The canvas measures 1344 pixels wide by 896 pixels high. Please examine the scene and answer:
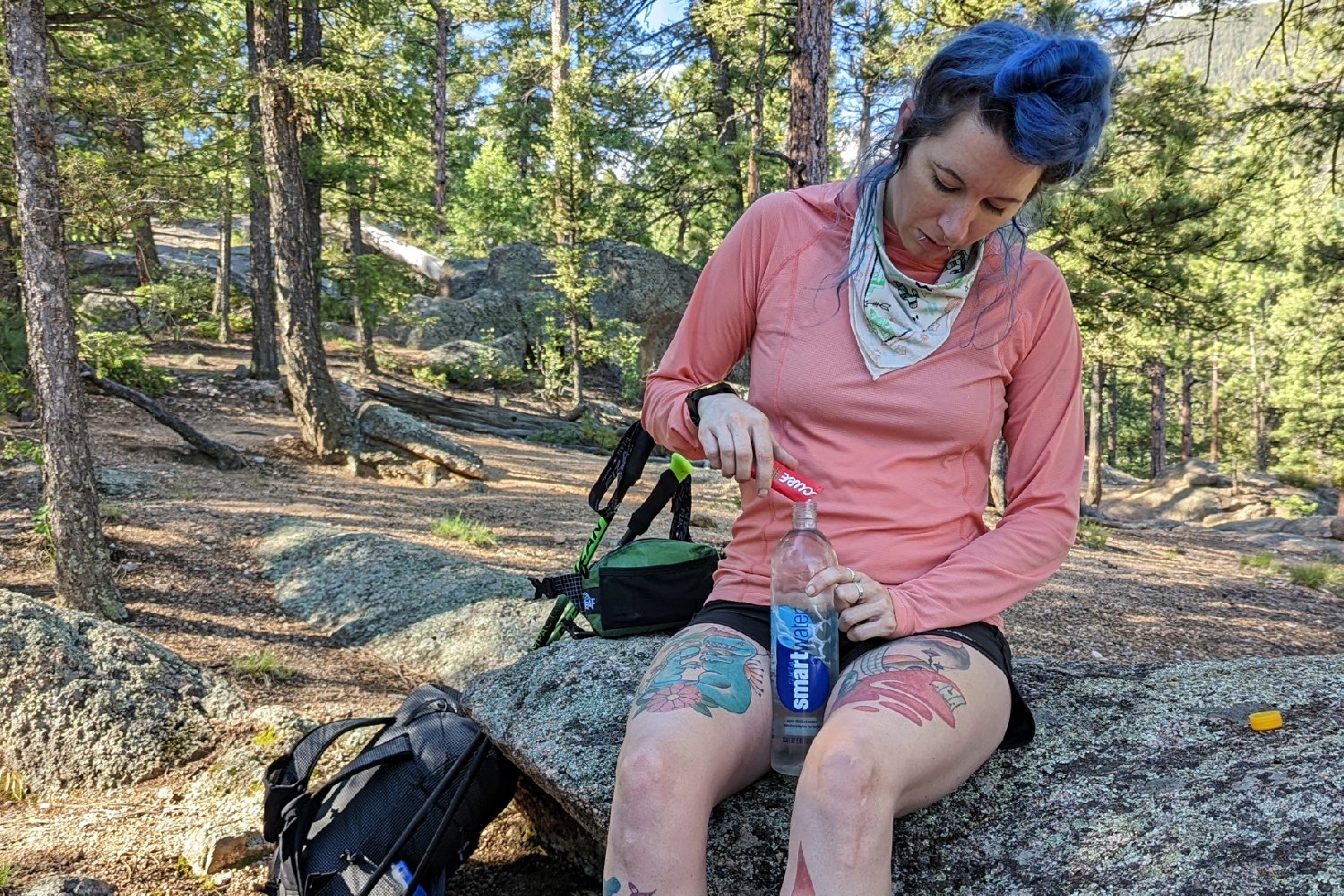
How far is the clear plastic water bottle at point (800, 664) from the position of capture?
1.73 m

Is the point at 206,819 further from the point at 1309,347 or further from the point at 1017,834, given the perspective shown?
the point at 1309,347

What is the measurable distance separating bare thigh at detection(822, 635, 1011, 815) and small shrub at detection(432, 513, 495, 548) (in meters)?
5.38

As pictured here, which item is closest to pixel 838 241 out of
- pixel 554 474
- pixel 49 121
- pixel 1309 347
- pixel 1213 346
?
pixel 49 121

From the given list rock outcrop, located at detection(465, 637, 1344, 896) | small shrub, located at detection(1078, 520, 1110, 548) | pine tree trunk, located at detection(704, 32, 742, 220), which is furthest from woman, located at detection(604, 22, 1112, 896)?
small shrub, located at detection(1078, 520, 1110, 548)

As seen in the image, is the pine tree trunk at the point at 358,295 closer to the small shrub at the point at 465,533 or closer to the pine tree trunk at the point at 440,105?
the pine tree trunk at the point at 440,105

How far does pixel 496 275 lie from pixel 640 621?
1733 cm

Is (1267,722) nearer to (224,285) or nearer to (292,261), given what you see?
(292,261)

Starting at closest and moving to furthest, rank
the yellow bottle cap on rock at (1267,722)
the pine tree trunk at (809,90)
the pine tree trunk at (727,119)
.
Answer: the yellow bottle cap on rock at (1267,722) → the pine tree trunk at (809,90) → the pine tree trunk at (727,119)

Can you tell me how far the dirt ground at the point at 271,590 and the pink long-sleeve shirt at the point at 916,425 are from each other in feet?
4.73

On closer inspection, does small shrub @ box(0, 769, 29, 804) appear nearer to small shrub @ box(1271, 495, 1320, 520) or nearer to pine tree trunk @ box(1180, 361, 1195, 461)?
small shrub @ box(1271, 495, 1320, 520)

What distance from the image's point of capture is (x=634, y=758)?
1.54m

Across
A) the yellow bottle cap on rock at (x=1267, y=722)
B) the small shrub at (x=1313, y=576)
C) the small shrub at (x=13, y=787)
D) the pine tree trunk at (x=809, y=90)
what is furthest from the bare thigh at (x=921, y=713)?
the small shrub at (x=1313, y=576)

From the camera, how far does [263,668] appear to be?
4.14m

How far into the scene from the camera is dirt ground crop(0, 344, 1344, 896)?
107 inches
